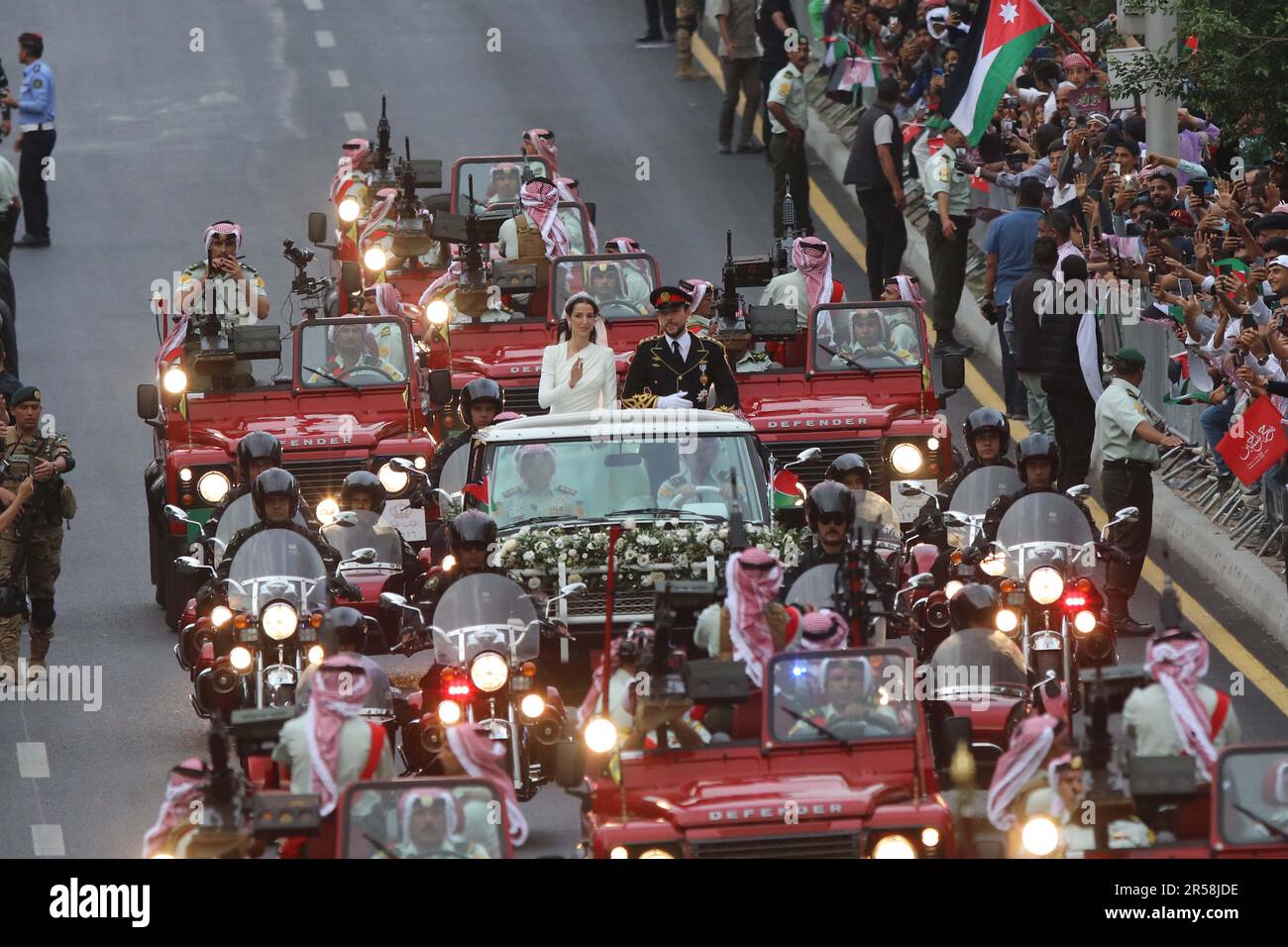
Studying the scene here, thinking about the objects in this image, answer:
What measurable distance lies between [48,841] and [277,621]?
6.00 feet

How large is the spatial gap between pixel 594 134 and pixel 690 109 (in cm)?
137

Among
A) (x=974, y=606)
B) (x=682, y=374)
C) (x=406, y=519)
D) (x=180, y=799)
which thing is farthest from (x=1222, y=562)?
(x=180, y=799)

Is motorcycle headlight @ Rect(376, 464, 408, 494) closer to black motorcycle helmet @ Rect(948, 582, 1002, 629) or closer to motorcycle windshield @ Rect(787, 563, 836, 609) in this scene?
motorcycle windshield @ Rect(787, 563, 836, 609)

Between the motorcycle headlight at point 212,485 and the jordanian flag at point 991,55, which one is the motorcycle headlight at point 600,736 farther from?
the jordanian flag at point 991,55

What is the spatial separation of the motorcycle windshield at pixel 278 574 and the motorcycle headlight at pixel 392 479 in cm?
361

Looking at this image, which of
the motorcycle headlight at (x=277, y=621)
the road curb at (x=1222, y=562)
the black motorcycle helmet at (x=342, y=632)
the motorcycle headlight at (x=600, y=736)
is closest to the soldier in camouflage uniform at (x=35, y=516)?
the motorcycle headlight at (x=277, y=621)

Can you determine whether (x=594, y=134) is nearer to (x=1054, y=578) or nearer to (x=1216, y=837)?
(x=1054, y=578)

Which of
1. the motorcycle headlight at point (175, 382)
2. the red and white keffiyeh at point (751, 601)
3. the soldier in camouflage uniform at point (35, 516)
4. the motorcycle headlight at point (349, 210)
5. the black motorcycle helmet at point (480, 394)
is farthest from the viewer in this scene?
the motorcycle headlight at point (349, 210)

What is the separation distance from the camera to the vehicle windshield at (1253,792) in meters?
12.4

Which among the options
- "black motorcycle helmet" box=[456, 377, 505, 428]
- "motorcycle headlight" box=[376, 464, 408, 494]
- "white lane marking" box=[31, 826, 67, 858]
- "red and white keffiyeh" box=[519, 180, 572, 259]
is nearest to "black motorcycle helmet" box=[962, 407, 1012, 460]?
"black motorcycle helmet" box=[456, 377, 505, 428]

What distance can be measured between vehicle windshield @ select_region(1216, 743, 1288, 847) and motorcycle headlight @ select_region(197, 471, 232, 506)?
1061 centimetres

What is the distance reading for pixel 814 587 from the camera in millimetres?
16203

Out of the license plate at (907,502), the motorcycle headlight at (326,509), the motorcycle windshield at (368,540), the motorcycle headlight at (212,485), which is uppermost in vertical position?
the motorcycle headlight at (212,485)

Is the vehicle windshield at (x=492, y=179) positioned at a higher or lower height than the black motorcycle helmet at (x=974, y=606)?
higher
